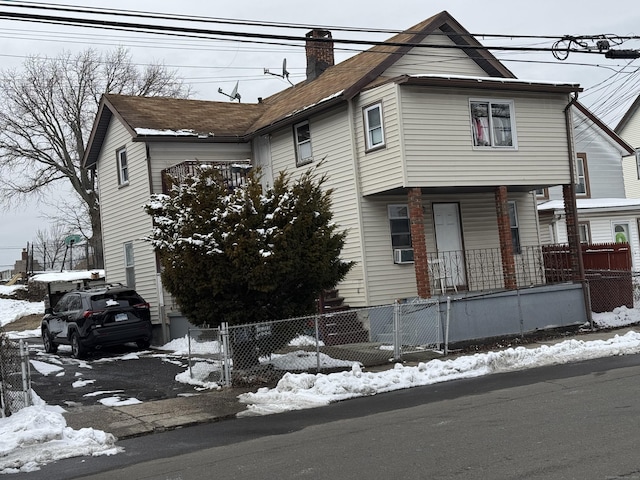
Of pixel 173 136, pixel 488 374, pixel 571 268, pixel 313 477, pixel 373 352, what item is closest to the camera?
pixel 313 477

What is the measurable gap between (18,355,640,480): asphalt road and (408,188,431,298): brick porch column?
5.86 meters

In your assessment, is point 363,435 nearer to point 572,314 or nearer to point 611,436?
point 611,436

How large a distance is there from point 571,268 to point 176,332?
1089 centimetres

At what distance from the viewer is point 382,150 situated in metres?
17.9

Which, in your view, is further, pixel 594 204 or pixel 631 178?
pixel 631 178

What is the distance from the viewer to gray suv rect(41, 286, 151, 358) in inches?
706

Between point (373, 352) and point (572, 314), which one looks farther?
point (572, 314)

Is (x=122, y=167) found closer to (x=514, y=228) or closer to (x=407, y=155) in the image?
(x=407, y=155)

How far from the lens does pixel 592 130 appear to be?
30469 mm

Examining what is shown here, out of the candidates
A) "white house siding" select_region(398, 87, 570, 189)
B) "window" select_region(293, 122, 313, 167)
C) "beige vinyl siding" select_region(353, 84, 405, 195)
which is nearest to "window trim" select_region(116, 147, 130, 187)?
"window" select_region(293, 122, 313, 167)

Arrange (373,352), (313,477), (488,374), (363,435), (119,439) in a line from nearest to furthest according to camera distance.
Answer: (313,477)
(363,435)
(119,439)
(488,374)
(373,352)

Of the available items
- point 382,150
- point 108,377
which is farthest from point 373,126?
point 108,377

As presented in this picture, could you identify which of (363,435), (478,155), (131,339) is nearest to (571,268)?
(478,155)

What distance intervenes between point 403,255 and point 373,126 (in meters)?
3.46
